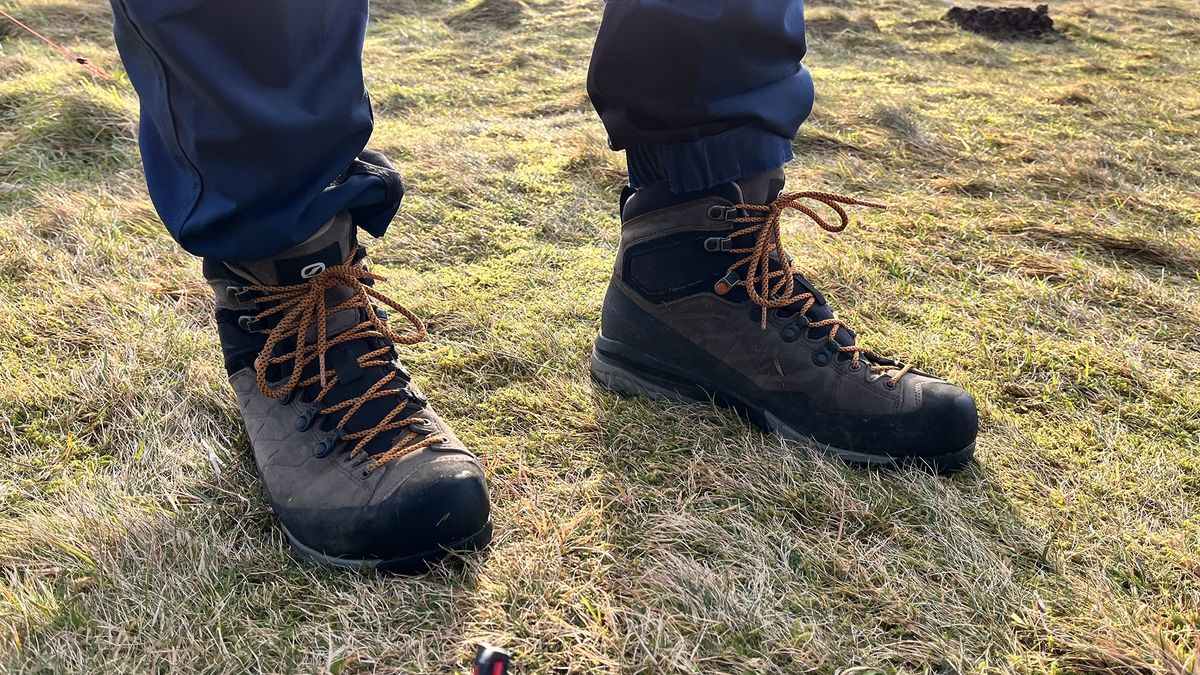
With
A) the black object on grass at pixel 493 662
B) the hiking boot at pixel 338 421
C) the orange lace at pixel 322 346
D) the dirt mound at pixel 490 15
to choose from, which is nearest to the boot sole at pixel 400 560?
the hiking boot at pixel 338 421

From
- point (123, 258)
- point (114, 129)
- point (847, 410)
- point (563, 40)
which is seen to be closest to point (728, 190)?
point (847, 410)

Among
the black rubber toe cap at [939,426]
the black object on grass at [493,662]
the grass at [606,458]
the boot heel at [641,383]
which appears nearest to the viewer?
the black object on grass at [493,662]

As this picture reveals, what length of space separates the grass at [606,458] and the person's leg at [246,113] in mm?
481

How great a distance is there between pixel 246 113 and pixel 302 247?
24 centimetres

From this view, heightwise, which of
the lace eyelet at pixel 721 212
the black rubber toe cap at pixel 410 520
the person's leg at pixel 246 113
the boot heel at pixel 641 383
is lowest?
the boot heel at pixel 641 383

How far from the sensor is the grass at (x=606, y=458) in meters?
1.05

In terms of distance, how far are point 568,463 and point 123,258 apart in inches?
63.7

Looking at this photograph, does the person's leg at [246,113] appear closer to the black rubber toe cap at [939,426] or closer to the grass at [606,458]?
the grass at [606,458]

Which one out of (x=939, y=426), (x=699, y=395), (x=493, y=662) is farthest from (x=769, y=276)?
(x=493, y=662)

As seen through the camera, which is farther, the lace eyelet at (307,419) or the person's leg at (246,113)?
the lace eyelet at (307,419)

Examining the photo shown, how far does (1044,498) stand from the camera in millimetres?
1330

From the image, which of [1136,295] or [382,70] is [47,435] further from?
[382,70]

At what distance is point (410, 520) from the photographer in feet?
3.73

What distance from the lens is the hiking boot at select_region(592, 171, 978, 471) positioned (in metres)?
1.39
